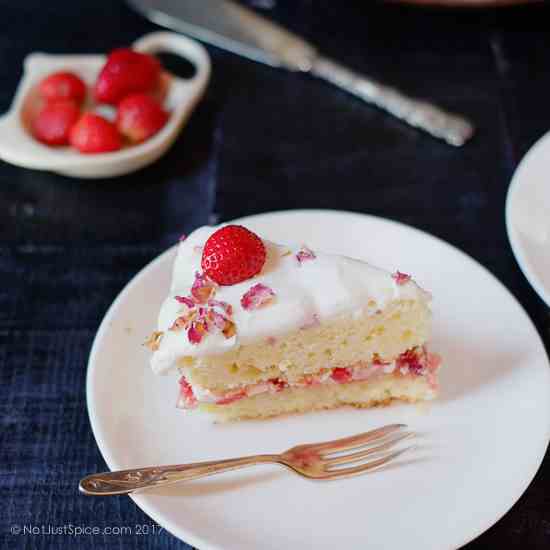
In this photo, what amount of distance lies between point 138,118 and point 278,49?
57 centimetres

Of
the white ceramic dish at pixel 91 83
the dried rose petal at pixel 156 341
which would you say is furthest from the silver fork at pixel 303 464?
the white ceramic dish at pixel 91 83

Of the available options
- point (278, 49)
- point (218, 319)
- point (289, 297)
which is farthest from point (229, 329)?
point (278, 49)

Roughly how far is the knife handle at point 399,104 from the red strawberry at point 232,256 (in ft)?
3.09

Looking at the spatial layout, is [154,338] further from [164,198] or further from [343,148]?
[343,148]

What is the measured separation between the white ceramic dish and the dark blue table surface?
0.07 metres

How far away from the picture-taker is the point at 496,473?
147 centimetres

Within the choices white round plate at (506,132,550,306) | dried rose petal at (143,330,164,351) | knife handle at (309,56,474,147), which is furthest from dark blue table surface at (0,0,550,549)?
dried rose petal at (143,330,164,351)

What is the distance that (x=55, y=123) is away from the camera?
7.27ft

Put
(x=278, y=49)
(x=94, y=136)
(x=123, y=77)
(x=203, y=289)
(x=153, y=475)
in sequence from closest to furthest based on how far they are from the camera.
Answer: (x=153, y=475), (x=203, y=289), (x=94, y=136), (x=123, y=77), (x=278, y=49)

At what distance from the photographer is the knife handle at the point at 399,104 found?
2.29 metres

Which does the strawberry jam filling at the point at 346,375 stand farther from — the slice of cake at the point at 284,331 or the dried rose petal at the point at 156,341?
the dried rose petal at the point at 156,341

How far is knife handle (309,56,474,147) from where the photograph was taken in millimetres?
2289

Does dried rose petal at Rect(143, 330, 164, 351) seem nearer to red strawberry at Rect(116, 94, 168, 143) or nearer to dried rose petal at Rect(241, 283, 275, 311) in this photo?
dried rose petal at Rect(241, 283, 275, 311)

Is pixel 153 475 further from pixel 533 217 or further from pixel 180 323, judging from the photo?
pixel 533 217
